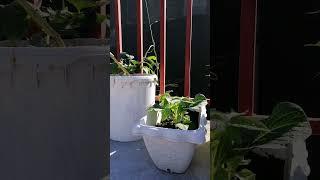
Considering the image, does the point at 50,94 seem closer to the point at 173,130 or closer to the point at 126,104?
the point at 126,104

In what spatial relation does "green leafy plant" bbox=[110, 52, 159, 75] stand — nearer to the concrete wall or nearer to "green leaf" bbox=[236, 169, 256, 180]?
the concrete wall

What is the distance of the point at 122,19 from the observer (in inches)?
23.4

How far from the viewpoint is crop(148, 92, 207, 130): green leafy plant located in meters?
0.64

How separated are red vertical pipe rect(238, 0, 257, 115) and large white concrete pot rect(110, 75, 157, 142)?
0.18m

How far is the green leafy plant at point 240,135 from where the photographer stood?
543 millimetres

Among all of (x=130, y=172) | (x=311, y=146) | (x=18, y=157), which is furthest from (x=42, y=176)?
(x=311, y=146)

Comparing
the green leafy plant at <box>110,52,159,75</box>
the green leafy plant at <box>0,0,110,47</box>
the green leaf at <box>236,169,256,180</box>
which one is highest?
the green leafy plant at <box>0,0,110,47</box>

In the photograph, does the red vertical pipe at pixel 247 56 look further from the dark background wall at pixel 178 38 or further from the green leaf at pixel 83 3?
the green leaf at pixel 83 3

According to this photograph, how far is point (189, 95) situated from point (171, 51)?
0.33 ft

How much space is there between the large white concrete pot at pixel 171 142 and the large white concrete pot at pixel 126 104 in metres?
0.02

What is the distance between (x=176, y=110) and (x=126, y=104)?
12 centimetres

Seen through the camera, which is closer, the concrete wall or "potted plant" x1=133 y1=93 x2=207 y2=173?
the concrete wall

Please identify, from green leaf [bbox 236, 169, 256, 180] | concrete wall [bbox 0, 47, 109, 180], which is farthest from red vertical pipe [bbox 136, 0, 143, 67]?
green leaf [bbox 236, 169, 256, 180]

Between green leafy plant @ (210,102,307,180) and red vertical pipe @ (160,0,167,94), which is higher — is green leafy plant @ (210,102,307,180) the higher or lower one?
the lower one
